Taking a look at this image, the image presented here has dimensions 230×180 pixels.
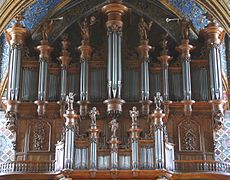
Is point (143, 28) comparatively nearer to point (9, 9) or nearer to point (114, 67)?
point (114, 67)

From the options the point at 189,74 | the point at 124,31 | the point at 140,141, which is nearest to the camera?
the point at 140,141

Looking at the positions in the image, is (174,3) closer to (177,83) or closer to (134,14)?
(134,14)

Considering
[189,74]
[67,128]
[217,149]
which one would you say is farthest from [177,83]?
[67,128]

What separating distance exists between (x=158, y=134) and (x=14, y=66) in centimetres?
711

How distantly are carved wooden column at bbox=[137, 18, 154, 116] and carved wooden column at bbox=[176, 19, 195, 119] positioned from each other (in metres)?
1.40

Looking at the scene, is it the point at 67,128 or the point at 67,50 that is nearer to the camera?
the point at 67,128

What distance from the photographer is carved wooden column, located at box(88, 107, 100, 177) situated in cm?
2542

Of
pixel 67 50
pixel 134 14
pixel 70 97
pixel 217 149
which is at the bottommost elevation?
pixel 217 149

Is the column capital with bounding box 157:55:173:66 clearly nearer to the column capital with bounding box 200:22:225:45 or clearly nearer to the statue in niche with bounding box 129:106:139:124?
the column capital with bounding box 200:22:225:45

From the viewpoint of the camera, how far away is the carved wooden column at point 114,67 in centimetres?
2598

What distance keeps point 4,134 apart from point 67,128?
391 cm

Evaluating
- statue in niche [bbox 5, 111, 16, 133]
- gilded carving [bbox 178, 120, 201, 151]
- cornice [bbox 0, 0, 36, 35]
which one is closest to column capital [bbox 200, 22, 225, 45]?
gilded carving [bbox 178, 120, 201, 151]

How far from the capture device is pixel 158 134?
1022 inches

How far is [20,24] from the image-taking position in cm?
2892
